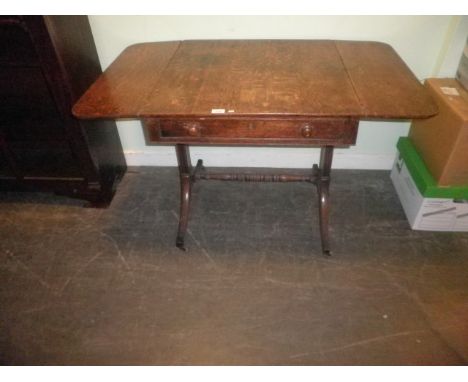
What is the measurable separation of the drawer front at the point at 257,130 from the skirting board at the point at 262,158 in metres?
0.94

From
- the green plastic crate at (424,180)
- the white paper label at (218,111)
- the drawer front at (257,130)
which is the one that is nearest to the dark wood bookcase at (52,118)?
the drawer front at (257,130)

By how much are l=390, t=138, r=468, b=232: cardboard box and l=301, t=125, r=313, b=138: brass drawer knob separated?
842 mm

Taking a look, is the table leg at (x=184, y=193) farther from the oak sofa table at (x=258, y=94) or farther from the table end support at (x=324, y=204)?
the table end support at (x=324, y=204)

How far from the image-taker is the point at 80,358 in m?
1.38

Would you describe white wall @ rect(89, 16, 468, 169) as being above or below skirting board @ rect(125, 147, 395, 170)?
above

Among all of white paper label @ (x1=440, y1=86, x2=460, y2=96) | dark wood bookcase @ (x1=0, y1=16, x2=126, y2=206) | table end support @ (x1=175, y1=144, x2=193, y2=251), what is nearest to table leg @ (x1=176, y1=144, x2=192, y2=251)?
table end support @ (x1=175, y1=144, x2=193, y2=251)

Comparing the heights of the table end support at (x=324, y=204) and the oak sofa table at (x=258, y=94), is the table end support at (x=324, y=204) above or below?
below

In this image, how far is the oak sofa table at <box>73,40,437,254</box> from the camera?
3.91ft

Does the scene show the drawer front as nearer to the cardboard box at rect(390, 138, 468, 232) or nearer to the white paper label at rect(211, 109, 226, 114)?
the white paper label at rect(211, 109, 226, 114)

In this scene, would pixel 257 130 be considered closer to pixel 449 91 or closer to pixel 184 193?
pixel 184 193

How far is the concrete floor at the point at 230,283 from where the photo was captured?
1388 millimetres
